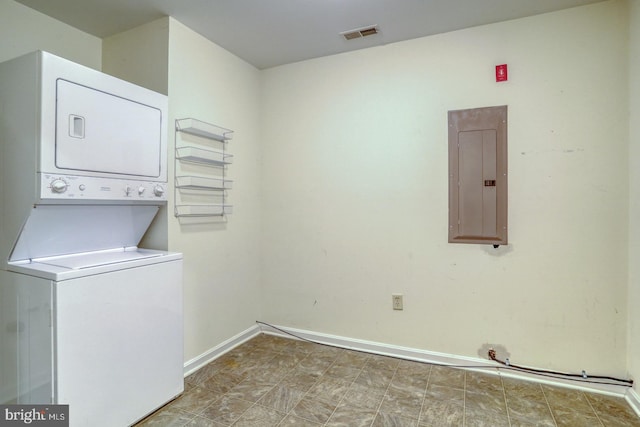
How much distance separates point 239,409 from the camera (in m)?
1.88

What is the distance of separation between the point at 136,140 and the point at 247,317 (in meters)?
1.73

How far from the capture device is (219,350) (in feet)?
8.34

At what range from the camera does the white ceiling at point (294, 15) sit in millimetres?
1985

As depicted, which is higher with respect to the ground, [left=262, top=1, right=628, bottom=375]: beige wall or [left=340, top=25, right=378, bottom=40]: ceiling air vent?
[left=340, top=25, right=378, bottom=40]: ceiling air vent

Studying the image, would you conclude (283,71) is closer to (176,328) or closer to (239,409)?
(176,328)

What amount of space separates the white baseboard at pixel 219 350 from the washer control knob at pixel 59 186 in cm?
139

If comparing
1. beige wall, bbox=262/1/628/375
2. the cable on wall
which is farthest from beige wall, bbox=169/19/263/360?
the cable on wall

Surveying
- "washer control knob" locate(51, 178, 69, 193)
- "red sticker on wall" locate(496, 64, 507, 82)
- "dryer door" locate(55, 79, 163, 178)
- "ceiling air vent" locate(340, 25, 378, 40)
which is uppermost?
"ceiling air vent" locate(340, 25, 378, 40)

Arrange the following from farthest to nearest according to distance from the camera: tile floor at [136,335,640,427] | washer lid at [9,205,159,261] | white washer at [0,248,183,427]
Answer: tile floor at [136,335,640,427] < washer lid at [9,205,159,261] < white washer at [0,248,183,427]

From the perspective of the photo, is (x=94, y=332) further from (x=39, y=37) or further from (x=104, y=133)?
(x=39, y=37)

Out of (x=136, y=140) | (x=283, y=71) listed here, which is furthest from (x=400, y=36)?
(x=136, y=140)

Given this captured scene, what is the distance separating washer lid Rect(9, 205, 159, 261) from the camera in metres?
1.56

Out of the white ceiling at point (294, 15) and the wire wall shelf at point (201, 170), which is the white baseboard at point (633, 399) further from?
the wire wall shelf at point (201, 170)

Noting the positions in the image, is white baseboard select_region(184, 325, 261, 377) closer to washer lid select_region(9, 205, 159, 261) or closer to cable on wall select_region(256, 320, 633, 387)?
washer lid select_region(9, 205, 159, 261)
